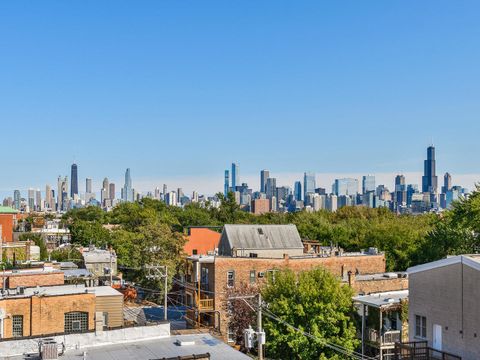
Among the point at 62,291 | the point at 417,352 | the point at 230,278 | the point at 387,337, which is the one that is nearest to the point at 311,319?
the point at 387,337

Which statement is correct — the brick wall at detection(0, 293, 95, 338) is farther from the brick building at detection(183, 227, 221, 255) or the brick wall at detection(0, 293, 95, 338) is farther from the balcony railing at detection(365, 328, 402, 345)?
the brick building at detection(183, 227, 221, 255)

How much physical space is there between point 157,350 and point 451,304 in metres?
12.9

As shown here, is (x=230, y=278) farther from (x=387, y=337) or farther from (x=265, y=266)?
(x=387, y=337)

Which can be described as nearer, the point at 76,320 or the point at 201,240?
the point at 76,320

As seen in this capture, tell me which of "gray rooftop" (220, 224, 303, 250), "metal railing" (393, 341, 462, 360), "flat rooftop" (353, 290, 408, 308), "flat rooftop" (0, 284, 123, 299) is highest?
"gray rooftop" (220, 224, 303, 250)

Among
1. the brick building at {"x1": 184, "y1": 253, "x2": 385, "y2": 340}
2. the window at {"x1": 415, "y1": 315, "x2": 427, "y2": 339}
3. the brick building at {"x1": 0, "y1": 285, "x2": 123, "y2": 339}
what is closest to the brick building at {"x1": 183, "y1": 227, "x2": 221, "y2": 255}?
the brick building at {"x1": 184, "y1": 253, "x2": 385, "y2": 340}

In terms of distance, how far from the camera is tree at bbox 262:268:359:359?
34688 mm

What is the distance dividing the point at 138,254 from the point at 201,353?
130 ft

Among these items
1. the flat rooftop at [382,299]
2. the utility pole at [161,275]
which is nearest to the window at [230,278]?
the utility pole at [161,275]

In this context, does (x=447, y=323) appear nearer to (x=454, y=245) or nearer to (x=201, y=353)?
(x=201, y=353)

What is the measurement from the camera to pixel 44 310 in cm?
2820

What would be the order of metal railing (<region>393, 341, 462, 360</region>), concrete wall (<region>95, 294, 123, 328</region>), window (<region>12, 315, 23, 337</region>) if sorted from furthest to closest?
concrete wall (<region>95, 294, 123, 328</region>)
window (<region>12, 315, 23, 337</region>)
metal railing (<region>393, 341, 462, 360</region>)

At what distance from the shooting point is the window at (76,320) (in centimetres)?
2878

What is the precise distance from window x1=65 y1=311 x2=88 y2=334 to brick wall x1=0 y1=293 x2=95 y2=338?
0.20 meters
